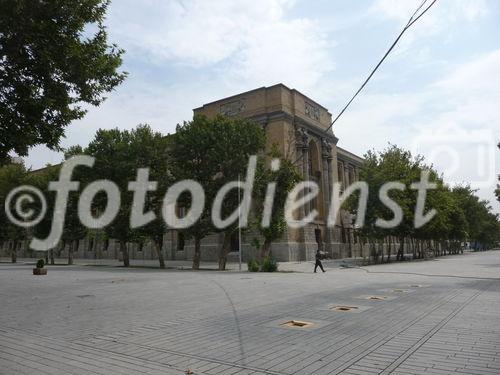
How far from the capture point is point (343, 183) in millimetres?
61562

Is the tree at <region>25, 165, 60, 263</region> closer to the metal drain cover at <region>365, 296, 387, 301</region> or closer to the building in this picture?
the building

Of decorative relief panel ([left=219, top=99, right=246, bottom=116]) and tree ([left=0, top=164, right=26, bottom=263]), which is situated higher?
decorative relief panel ([left=219, top=99, right=246, bottom=116])

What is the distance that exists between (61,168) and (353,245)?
122ft

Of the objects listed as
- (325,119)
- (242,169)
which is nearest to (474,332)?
(242,169)

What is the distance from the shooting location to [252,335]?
23.5ft

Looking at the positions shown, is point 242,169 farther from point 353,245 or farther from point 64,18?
point 353,245

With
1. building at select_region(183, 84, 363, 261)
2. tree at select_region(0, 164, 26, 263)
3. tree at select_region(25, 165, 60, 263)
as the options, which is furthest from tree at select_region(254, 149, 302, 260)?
tree at select_region(0, 164, 26, 263)

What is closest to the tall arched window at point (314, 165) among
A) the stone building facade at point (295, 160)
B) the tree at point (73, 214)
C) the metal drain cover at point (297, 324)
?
the stone building facade at point (295, 160)

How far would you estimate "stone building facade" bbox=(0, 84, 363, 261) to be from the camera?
42438 mm

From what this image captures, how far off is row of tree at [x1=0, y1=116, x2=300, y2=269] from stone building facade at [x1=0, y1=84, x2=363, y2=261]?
5880mm

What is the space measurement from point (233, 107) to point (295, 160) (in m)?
11.3

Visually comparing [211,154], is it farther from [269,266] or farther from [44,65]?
[44,65]

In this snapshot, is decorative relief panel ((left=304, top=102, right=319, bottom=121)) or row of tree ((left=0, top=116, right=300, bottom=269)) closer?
row of tree ((left=0, top=116, right=300, bottom=269))

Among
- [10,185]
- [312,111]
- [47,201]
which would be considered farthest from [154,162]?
[312,111]
